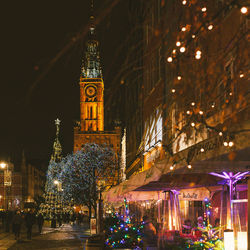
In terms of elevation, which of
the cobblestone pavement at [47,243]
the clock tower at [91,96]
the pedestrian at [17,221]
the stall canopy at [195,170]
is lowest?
the cobblestone pavement at [47,243]

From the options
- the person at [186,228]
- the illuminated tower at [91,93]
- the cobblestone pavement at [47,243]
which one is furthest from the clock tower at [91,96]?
the person at [186,228]

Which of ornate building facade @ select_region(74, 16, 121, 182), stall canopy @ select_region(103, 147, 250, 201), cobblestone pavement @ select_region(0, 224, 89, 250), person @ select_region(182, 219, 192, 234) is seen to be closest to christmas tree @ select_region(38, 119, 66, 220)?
cobblestone pavement @ select_region(0, 224, 89, 250)

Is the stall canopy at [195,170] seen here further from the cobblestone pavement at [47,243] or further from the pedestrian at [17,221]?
the pedestrian at [17,221]

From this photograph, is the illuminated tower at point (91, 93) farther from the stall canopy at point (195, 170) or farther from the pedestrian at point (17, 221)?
the stall canopy at point (195, 170)

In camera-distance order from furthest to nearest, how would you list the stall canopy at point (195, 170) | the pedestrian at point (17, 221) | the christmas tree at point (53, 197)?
the christmas tree at point (53, 197), the pedestrian at point (17, 221), the stall canopy at point (195, 170)

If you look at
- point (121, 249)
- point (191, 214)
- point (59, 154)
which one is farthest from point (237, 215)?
point (59, 154)

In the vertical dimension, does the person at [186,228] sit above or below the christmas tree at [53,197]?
below

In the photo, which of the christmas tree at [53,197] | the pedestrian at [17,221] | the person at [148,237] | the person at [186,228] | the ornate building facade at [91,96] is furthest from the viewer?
the ornate building facade at [91,96]

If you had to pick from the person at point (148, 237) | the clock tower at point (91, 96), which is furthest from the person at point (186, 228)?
the clock tower at point (91, 96)

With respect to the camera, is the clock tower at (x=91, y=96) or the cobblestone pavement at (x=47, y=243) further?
the clock tower at (x=91, y=96)

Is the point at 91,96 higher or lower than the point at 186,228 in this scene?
higher

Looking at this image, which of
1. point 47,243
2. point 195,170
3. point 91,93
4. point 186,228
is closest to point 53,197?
point 47,243

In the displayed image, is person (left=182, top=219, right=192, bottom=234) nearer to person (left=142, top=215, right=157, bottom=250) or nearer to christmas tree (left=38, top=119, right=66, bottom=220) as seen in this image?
person (left=142, top=215, right=157, bottom=250)

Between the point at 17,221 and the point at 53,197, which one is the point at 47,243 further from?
the point at 53,197
